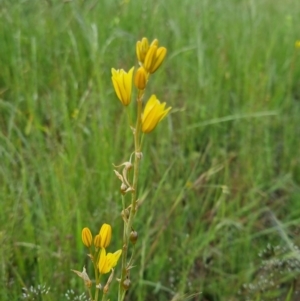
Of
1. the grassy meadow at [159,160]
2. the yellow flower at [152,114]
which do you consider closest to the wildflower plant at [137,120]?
the yellow flower at [152,114]

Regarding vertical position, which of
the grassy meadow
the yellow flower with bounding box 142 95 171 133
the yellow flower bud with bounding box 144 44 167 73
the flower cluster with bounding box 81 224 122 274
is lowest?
the grassy meadow

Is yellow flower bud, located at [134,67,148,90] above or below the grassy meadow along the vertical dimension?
above

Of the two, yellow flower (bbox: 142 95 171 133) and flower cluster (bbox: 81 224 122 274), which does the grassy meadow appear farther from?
yellow flower (bbox: 142 95 171 133)

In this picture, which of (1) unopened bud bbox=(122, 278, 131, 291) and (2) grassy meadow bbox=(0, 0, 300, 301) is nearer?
(1) unopened bud bbox=(122, 278, 131, 291)

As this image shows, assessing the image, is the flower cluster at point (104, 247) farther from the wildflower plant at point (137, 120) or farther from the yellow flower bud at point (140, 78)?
the yellow flower bud at point (140, 78)

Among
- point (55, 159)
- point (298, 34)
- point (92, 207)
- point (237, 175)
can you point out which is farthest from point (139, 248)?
point (298, 34)

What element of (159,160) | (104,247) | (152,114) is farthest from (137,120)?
(159,160)

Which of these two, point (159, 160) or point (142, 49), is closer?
point (142, 49)

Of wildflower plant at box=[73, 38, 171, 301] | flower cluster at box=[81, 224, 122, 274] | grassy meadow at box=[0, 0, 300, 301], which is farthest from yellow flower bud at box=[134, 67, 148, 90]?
grassy meadow at box=[0, 0, 300, 301]

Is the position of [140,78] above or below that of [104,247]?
above

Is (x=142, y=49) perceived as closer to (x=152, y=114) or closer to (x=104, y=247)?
(x=152, y=114)
